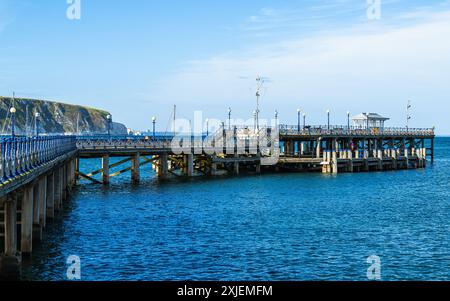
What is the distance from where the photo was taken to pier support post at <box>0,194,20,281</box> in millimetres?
23094

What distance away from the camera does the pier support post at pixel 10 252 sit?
2309cm

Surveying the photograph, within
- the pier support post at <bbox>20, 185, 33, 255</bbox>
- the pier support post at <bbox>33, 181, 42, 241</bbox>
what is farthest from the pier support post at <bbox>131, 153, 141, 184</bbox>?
the pier support post at <bbox>20, 185, 33, 255</bbox>

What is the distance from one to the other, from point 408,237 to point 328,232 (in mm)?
4582

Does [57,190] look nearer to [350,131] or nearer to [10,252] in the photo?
[10,252]

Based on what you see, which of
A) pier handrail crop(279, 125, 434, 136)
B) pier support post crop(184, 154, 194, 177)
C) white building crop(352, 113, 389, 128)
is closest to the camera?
pier support post crop(184, 154, 194, 177)

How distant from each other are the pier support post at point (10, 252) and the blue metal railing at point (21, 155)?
1.29m

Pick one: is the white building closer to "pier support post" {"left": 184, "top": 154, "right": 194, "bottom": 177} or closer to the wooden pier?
the wooden pier

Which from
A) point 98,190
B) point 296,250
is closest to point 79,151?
point 98,190

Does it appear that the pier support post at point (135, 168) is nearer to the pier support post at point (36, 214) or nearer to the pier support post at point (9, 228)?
the pier support post at point (36, 214)

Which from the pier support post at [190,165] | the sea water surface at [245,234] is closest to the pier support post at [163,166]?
the pier support post at [190,165]

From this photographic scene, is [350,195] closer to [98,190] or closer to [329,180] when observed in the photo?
[329,180]

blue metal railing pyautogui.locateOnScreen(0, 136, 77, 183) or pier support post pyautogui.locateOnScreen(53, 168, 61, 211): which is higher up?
blue metal railing pyautogui.locateOnScreen(0, 136, 77, 183)

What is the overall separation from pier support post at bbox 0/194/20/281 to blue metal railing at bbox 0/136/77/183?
1.29m

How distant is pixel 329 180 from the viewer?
234 ft
